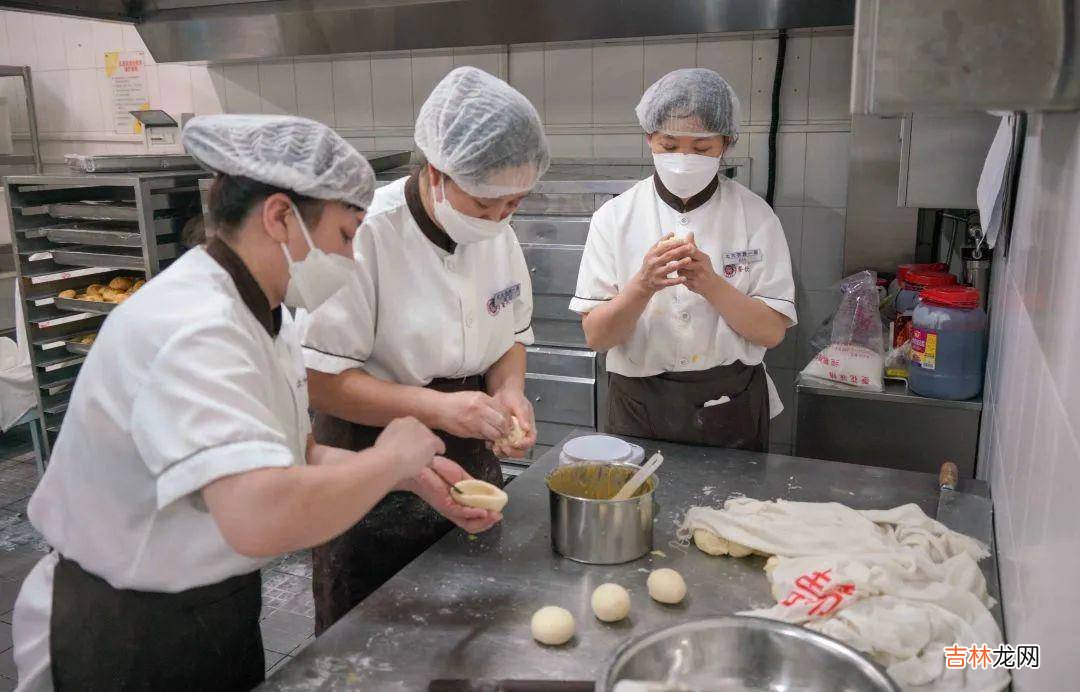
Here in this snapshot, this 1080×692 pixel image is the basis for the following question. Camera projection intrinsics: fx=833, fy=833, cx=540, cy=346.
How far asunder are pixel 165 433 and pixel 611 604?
71 centimetres

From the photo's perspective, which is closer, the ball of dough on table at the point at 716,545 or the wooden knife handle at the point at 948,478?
the ball of dough on table at the point at 716,545

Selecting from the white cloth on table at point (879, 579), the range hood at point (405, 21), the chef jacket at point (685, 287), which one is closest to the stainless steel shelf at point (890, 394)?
the chef jacket at point (685, 287)

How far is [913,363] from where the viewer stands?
2605mm

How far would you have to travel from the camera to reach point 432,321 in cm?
173

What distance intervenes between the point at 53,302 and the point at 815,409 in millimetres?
3592

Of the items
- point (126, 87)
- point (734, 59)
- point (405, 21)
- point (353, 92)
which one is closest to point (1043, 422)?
point (734, 59)

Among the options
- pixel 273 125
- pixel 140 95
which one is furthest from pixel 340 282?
pixel 140 95

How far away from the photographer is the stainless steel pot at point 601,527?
4.90 feet

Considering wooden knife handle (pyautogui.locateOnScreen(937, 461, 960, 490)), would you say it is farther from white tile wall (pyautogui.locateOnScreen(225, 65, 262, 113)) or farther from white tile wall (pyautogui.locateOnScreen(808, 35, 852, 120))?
white tile wall (pyautogui.locateOnScreen(225, 65, 262, 113))

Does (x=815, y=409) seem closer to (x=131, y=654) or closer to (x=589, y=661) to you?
(x=589, y=661)

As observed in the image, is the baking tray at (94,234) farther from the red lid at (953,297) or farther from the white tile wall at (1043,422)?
the white tile wall at (1043,422)

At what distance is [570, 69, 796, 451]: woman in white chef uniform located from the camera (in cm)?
210

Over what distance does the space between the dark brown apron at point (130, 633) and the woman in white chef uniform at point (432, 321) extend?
0.46 m

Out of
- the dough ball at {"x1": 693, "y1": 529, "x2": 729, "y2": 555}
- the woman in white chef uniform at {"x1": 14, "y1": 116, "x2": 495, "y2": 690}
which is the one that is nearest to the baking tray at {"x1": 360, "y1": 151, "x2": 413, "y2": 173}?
the woman in white chef uniform at {"x1": 14, "y1": 116, "x2": 495, "y2": 690}
